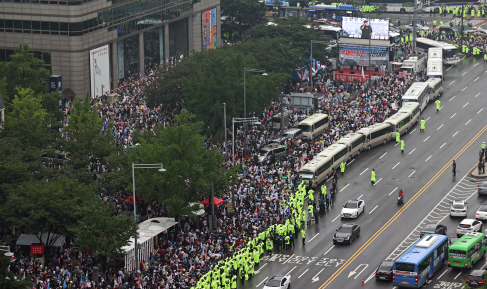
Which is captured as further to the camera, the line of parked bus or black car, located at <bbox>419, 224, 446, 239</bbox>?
the line of parked bus

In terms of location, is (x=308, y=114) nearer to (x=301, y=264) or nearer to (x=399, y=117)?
(x=399, y=117)

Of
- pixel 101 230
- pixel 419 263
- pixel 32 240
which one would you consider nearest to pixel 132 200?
pixel 32 240

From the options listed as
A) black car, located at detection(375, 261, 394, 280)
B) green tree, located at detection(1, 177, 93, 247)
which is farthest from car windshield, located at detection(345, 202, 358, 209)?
green tree, located at detection(1, 177, 93, 247)

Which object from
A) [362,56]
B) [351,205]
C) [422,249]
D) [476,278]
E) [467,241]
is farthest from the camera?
[362,56]

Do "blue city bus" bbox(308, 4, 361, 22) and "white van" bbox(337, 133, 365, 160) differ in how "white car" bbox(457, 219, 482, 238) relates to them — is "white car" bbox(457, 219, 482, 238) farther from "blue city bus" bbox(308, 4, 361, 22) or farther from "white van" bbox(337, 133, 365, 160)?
"blue city bus" bbox(308, 4, 361, 22)

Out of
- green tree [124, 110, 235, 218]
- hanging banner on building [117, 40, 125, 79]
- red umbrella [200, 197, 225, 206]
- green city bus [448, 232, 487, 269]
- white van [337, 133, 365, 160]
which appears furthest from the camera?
hanging banner on building [117, 40, 125, 79]

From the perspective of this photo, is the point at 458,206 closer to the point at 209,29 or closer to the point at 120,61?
the point at 120,61
